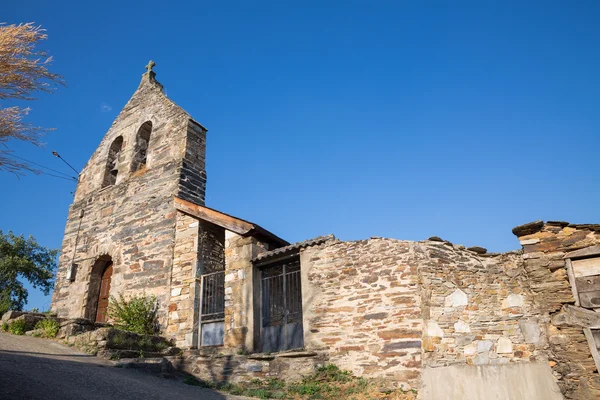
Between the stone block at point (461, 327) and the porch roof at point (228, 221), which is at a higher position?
the porch roof at point (228, 221)

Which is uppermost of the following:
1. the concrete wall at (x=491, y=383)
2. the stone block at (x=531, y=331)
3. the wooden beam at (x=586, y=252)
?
the wooden beam at (x=586, y=252)

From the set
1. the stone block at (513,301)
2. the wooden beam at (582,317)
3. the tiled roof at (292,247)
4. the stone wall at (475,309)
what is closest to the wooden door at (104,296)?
the tiled roof at (292,247)

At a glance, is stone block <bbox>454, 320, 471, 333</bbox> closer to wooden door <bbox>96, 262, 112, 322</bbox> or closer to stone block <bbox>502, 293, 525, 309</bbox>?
stone block <bbox>502, 293, 525, 309</bbox>

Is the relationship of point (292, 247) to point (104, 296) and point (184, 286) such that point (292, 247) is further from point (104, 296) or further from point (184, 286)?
point (104, 296)

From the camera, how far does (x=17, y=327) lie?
30.2ft

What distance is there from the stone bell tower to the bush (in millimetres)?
234

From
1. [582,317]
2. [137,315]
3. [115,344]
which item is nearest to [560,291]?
[582,317]

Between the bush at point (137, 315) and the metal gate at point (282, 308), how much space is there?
2.90 metres

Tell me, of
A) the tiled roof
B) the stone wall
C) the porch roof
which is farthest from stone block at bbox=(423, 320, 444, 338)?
the porch roof

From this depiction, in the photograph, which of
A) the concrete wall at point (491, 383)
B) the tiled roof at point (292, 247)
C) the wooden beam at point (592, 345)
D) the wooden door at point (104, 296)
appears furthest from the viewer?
the wooden door at point (104, 296)

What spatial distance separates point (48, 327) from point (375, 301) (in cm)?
685

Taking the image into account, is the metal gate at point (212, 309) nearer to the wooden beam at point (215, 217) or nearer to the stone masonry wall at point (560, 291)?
the wooden beam at point (215, 217)

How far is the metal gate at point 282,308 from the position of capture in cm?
873

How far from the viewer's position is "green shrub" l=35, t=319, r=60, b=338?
895cm
